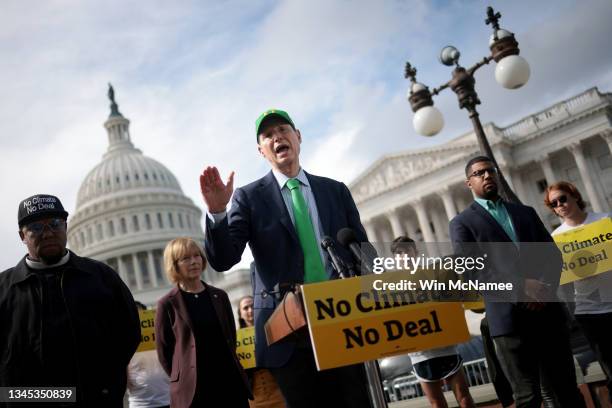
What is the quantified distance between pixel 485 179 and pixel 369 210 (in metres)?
55.5

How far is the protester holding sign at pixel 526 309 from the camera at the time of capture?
155 inches

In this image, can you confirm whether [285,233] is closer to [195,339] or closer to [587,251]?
[195,339]

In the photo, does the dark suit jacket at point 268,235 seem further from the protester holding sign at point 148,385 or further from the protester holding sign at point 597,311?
the protester holding sign at point 148,385

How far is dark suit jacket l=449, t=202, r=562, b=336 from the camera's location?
13.2ft

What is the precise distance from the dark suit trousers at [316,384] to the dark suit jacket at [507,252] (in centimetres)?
133

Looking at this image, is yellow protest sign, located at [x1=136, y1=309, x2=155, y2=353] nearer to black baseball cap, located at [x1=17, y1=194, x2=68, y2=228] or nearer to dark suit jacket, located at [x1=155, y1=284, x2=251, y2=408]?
dark suit jacket, located at [x1=155, y1=284, x2=251, y2=408]

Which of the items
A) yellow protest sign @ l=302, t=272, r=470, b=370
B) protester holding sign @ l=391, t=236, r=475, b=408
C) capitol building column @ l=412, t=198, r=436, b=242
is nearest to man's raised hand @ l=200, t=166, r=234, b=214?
yellow protest sign @ l=302, t=272, r=470, b=370

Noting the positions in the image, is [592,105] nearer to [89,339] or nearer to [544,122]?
[544,122]

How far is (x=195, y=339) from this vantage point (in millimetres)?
4723

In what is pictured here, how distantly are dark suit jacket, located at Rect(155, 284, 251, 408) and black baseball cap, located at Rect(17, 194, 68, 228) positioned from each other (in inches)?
53.0

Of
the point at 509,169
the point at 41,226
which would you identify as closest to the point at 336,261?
the point at 41,226

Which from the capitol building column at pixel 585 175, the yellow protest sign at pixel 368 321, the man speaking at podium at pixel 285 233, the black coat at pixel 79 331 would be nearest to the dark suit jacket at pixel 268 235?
the man speaking at podium at pixel 285 233

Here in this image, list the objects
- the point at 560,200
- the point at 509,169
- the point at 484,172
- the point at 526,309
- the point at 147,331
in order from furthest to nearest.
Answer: the point at 509,169, the point at 147,331, the point at 560,200, the point at 484,172, the point at 526,309

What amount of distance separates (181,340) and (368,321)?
2541 millimetres
